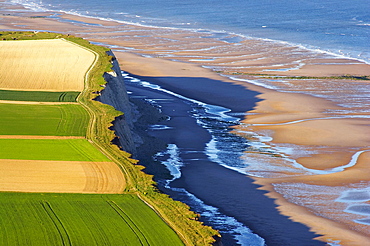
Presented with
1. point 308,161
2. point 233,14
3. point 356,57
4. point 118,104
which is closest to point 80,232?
point 308,161

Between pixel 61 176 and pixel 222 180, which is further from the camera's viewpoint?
pixel 222 180

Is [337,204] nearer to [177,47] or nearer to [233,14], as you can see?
[177,47]

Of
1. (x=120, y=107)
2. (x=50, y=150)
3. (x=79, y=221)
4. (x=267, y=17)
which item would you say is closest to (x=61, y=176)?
(x=50, y=150)

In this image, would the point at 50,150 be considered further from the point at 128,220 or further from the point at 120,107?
the point at 120,107

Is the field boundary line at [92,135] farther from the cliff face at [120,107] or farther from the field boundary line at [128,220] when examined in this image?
the field boundary line at [128,220]

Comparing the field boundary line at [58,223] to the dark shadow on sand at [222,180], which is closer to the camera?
the field boundary line at [58,223]

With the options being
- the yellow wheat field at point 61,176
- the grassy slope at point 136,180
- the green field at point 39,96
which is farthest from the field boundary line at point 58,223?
the green field at point 39,96
